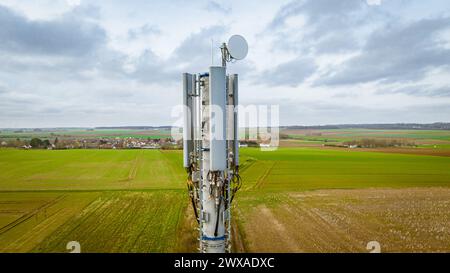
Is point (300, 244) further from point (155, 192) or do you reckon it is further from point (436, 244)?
point (155, 192)

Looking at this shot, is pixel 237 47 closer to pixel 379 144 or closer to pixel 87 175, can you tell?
pixel 87 175

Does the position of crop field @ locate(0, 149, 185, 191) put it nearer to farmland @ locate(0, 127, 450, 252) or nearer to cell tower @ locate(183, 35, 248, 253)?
farmland @ locate(0, 127, 450, 252)

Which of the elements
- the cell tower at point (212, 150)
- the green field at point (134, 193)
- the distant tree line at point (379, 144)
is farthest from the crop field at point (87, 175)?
the distant tree line at point (379, 144)

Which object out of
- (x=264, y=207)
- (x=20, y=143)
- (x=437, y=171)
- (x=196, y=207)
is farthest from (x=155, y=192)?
(x=20, y=143)

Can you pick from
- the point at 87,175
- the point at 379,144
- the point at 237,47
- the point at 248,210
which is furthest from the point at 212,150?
the point at 379,144
